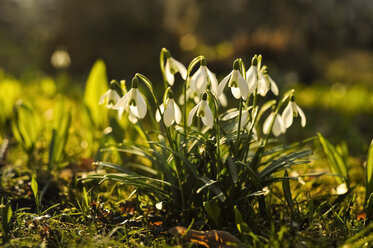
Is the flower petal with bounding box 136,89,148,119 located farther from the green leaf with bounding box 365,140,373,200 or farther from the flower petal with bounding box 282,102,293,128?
the green leaf with bounding box 365,140,373,200

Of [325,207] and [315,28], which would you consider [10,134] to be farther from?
[315,28]

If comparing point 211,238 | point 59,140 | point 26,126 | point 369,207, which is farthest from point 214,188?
point 26,126

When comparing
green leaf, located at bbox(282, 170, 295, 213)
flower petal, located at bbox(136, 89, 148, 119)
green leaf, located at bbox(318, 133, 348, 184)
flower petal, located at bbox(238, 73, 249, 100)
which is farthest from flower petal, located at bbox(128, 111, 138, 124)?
green leaf, located at bbox(318, 133, 348, 184)

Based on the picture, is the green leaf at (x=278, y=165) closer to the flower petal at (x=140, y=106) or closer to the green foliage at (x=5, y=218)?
the flower petal at (x=140, y=106)

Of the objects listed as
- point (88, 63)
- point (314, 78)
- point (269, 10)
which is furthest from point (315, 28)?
point (88, 63)

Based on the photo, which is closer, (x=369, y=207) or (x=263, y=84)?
(x=263, y=84)

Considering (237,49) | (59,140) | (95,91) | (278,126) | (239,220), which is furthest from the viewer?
(237,49)

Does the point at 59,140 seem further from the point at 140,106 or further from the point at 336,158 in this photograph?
the point at 336,158

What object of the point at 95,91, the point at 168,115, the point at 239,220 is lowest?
the point at 239,220
